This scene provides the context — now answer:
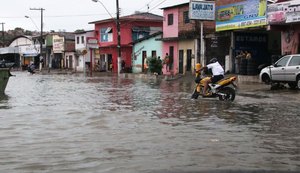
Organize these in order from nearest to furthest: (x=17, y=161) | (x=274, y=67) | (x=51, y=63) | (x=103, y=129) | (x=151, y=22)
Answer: (x=17, y=161), (x=103, y=129), (x=274, y=67), (x=151, y=22), (x=51, y=63)

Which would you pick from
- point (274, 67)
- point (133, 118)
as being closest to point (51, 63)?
point (274, 67)

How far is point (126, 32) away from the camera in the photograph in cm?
5275

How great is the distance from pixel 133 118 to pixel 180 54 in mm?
27921

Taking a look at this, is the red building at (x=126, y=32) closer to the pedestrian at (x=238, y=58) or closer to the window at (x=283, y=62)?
the pedestrian at (x=238, y=58)

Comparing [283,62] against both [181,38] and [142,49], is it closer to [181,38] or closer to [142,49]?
[181,38]

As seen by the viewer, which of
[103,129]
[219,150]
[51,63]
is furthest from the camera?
[51,63]

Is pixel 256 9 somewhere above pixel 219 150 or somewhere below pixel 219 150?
above

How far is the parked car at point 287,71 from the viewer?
20.1 meters

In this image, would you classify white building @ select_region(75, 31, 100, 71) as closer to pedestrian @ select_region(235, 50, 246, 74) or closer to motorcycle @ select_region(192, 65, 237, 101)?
pedestrian @ select_region(235, 50, 246, 74)

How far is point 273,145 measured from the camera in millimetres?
7777

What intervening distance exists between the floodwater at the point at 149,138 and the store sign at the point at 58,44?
5624 cm

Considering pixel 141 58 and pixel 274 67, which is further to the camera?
pixel 141 58

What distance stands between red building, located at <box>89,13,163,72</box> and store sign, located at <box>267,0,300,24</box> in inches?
1038

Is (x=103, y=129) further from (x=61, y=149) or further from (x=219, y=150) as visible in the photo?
(x=219, y=150)
